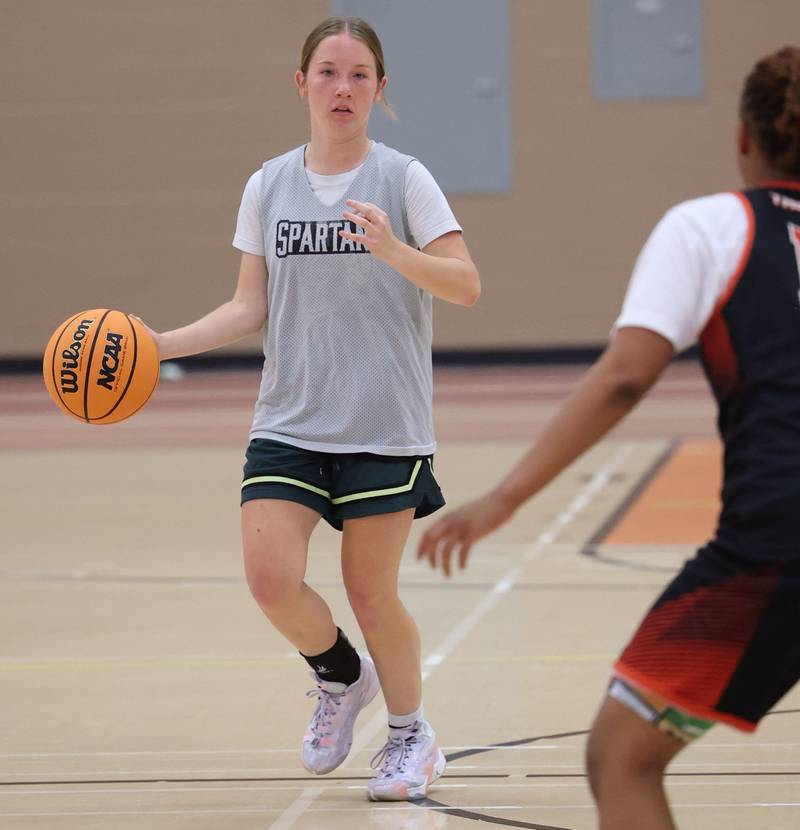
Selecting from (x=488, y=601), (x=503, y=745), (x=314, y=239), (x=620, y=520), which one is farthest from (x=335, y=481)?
(x=620, y=520)

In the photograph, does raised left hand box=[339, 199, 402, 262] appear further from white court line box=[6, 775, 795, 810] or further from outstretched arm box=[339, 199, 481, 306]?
white court line box=[6, 775, 795, 810]

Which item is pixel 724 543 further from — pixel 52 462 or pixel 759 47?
pixel 759 47

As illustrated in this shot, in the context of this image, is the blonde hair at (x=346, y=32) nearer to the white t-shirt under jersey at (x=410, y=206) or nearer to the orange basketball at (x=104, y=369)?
the white t-shirt under jersey at (x=410, y=206)

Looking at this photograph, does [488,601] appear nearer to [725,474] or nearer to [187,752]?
[187,752]

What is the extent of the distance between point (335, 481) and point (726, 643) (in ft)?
4.80

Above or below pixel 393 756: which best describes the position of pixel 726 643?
above

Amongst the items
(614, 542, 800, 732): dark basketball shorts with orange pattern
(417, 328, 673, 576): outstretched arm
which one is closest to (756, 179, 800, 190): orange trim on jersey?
(417, 328, 673, 576): outstretched arm

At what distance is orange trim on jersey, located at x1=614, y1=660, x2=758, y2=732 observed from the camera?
2.07m

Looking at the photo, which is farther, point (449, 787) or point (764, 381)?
point (449, 787)

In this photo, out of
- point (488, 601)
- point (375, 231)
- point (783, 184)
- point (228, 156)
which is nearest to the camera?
point (783, 184)

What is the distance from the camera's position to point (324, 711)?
3559mm

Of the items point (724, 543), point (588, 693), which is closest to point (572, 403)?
point (724, 543)

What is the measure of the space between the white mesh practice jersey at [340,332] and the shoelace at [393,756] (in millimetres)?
687

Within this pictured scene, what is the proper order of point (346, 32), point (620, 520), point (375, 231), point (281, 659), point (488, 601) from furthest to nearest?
point (620, 520) < point (488, 601) < point (281, 659) < point (346, 32) < point (375, 231)
